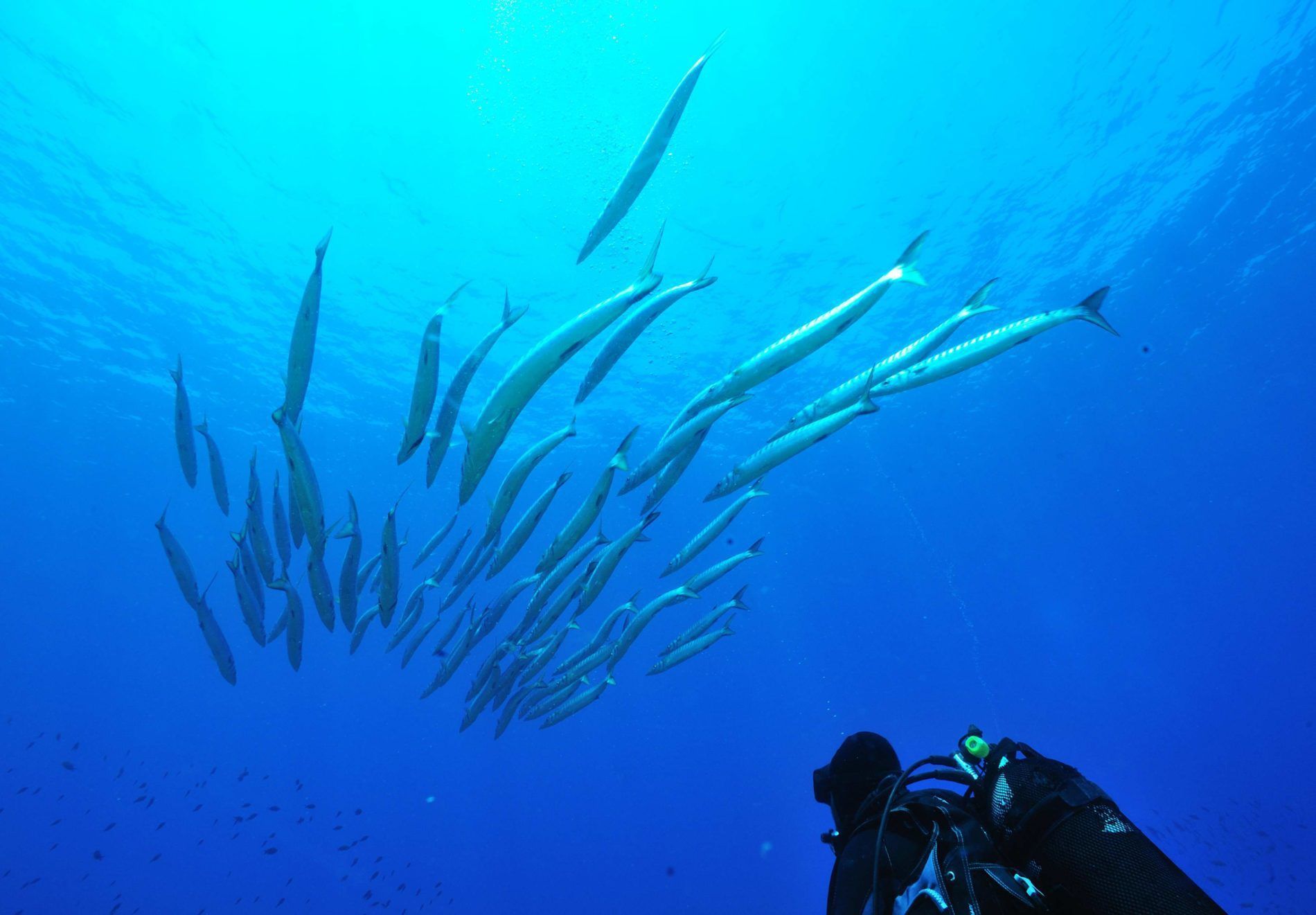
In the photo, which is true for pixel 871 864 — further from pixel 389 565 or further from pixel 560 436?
pixel 389 565

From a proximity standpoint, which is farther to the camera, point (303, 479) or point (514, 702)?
point (514, 702)

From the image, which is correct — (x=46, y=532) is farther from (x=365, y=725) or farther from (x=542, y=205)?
(x=542, y=205)

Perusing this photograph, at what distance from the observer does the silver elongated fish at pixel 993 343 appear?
12.3 ft

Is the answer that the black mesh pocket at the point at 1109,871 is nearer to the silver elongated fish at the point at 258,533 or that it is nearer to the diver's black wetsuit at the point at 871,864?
the diver's black wetsuit at the point at 871,864

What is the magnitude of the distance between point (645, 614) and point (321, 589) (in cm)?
377

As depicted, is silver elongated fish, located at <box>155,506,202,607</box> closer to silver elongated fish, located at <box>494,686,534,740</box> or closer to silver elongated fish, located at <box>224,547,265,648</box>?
silver elongated fish, located at <box>224,547,265,648</box>

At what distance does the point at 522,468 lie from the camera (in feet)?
14.4

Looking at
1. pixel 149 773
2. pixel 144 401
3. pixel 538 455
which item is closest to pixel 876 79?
pixel 538 455

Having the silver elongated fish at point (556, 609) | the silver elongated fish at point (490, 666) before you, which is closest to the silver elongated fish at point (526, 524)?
the silver elongated fish at point (556, 609)

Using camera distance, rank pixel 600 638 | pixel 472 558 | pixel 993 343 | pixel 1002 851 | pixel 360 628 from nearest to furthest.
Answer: pixel 1002 851
pixel 993 343
pixel 472 558
pixel 360 628
pixel 600 638

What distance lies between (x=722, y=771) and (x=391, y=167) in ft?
156

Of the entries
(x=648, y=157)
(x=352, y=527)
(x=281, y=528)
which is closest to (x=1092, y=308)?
(x=648, y=157)

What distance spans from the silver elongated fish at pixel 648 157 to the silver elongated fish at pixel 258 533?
14.5 feet

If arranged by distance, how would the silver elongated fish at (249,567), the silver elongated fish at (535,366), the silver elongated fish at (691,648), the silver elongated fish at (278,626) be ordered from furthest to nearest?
1. the silver elongated fish at (691,648)
2. the silver elongated fish at (278,626)
3. the silver elongated fish at (249,567)
4. the silver elongated fish at (535,366)
